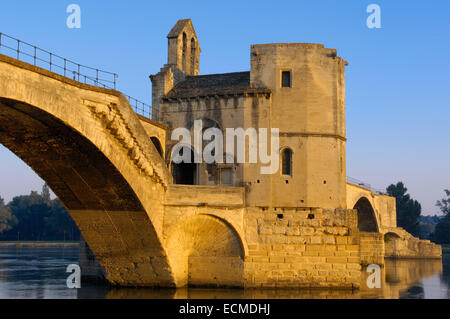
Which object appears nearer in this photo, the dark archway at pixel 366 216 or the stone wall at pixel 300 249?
the stone wall at pixel 300 249

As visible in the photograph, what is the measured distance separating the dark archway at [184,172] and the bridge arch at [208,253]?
16.5 feet

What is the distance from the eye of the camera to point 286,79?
28516mm

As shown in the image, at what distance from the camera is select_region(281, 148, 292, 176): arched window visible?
2820 cm

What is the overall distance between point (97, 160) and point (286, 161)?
10.7m

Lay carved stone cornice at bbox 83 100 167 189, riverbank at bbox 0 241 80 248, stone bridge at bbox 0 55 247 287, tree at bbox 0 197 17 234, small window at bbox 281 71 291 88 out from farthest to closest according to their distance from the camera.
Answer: tree at bbox 0 197 17 234
riverbank at bbox 0 241 80 248
small window at bbox 281 71 291 88
carved stone cornice at bbox 83 100 167 189
stone bridge at bbox 0 55 247 287

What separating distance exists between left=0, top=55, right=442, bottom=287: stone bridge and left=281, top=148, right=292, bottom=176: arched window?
2191mm

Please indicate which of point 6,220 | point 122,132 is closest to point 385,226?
point 122,132

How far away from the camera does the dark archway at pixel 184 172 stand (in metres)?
30.8

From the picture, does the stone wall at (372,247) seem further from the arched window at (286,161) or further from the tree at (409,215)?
the tree at (409,215)

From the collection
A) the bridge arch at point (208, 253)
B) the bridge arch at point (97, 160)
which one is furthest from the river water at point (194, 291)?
the bridge arch at point (97, 160)

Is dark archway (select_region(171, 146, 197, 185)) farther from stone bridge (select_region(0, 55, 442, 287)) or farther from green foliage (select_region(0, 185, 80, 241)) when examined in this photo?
green foliage (select_region(0, 185, 80, 241))

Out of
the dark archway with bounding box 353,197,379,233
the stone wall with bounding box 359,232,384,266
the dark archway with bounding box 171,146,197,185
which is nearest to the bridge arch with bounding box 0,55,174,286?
the dark archway with bounding box 171,146,197,185
